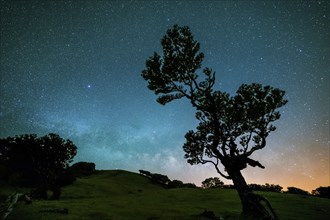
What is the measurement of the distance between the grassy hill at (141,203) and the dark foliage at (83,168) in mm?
4066

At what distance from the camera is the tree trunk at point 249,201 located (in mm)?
27375

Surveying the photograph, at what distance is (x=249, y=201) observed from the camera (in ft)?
95.3

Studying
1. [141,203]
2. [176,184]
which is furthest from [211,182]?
[141,203]

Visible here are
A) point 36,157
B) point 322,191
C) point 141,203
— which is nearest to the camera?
point 141,203

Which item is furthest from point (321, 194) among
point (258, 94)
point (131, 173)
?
point (258, 94)

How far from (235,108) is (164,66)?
10424mm

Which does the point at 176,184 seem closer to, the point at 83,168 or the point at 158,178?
the point at 158,178

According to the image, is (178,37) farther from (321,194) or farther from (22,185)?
(321,194)

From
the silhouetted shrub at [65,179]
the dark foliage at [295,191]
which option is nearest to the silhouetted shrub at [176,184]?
the dark foliage at [295,191]

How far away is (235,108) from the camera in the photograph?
3572 centimetres

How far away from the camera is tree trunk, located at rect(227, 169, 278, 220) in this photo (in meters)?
27.4

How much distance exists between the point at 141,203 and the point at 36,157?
38537mm

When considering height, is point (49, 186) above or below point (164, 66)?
below

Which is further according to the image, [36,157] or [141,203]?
[36,157]
